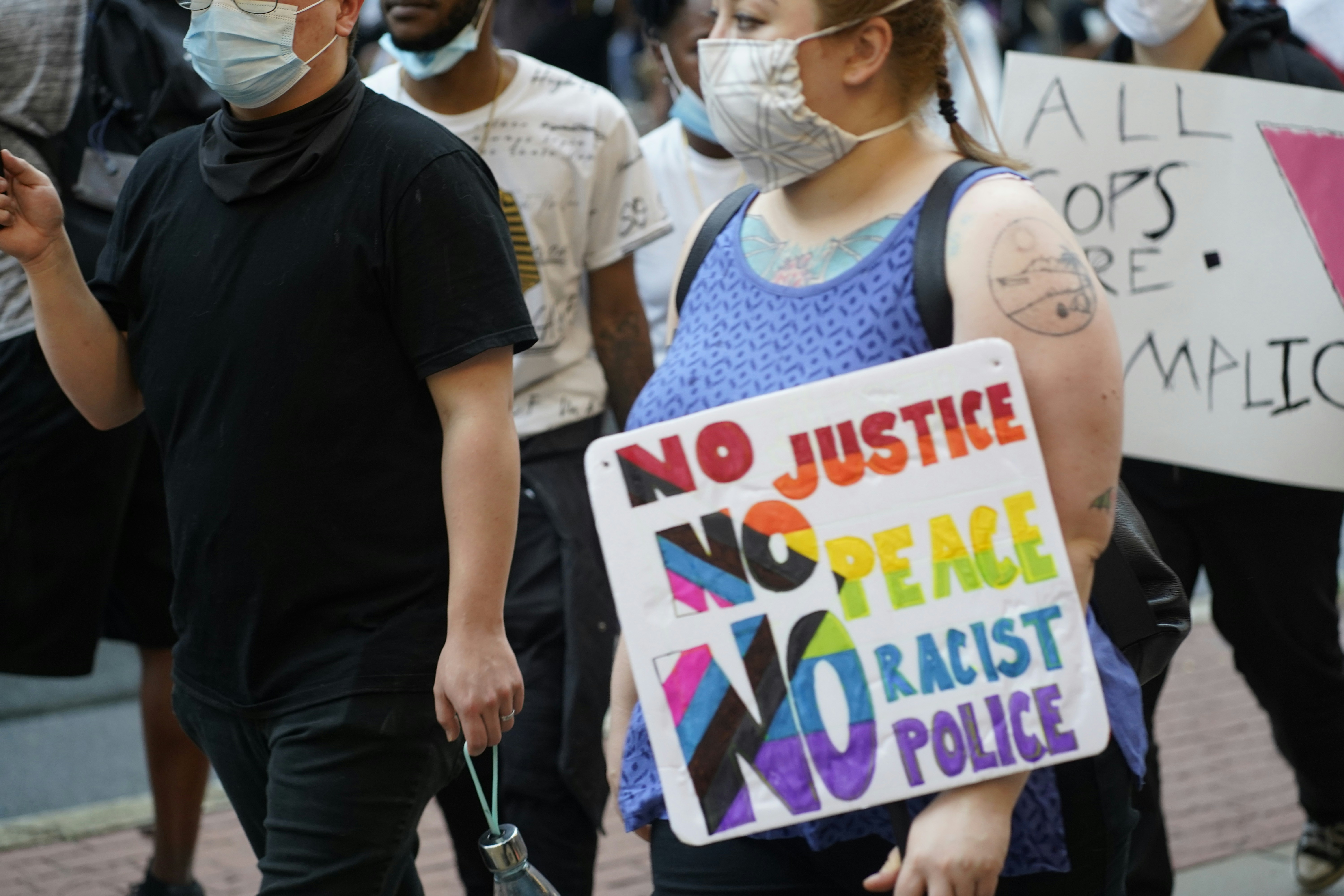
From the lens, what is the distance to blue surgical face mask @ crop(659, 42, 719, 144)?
3885mm

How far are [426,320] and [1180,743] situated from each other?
3.72 meters

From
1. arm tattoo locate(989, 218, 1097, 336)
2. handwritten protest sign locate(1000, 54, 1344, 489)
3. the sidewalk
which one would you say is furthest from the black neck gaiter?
the sidewalk

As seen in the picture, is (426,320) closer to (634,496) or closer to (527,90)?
(634,496)

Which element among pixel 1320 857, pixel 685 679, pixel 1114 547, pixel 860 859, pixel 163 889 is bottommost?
pixel 163 889

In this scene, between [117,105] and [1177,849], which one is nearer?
[117,105]

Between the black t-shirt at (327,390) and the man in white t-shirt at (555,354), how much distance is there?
881mm

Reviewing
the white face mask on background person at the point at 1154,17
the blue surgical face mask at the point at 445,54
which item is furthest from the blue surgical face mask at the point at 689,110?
the white face mask on background person at the point at 1154,17

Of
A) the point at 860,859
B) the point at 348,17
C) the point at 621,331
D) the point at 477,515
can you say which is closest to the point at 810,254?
the point at 477,515

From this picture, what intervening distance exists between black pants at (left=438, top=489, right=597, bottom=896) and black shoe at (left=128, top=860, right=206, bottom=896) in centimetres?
79

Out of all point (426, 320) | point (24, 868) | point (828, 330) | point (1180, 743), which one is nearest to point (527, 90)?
point (426, 320)

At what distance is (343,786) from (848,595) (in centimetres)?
91

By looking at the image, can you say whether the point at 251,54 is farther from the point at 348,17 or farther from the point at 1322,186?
the point at 1322,186

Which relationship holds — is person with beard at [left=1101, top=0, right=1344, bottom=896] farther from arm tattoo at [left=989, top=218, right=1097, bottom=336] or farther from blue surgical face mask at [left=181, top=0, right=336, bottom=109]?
blue surgical face mask at [left=181, top=0, right=336, bottom=109]

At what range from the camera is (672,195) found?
404 cm
